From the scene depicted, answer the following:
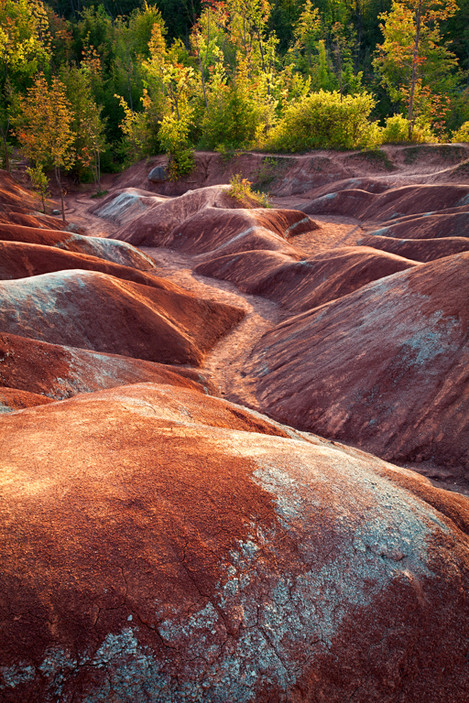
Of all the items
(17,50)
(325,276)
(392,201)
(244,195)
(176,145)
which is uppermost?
(17,50)

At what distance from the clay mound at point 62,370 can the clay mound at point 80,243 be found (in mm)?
9685

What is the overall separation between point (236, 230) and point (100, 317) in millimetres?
12010

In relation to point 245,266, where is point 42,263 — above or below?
below

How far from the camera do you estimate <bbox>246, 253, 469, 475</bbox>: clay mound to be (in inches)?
314

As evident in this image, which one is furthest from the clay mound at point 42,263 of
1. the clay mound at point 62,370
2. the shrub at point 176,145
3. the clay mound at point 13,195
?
the shrub at point 176,145

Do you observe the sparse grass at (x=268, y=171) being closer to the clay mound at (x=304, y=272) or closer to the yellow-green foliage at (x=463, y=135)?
the yellow-green foliage at (x=463, y=135)

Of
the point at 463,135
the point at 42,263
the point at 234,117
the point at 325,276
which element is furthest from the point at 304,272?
the point at 234,117

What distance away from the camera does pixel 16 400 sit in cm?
633

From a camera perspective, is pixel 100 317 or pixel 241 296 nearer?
pixel 100 317

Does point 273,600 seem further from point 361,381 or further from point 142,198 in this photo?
point 142,198

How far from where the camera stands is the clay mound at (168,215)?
25391 millimetres

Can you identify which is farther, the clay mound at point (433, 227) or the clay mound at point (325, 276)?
the clay mound at point (433, 227)

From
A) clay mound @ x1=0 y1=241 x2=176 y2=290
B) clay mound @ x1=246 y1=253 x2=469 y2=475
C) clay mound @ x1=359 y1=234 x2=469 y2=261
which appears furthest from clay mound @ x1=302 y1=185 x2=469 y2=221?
clay mound @ x1=0 y1=241 x2=176 y2=290

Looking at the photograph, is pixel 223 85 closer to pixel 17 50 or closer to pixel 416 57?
pixel 416 57
